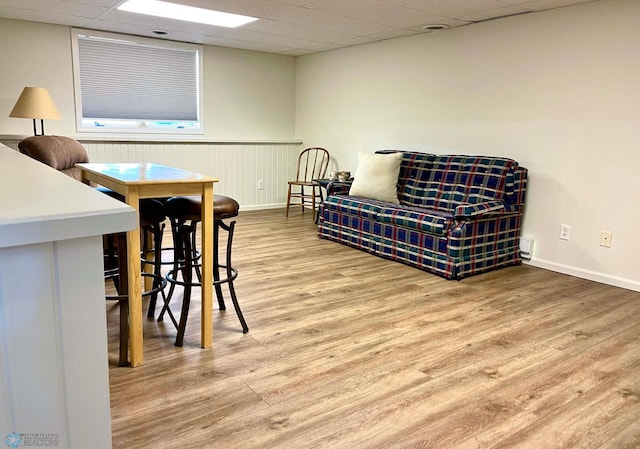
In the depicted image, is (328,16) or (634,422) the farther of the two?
(328,16)

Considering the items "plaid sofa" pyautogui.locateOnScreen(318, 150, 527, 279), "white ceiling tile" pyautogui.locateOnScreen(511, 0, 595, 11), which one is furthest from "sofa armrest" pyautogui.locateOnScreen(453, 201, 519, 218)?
"white ceiling tile" pyautogui.locateOnScreen(511, 0, 595, 11)

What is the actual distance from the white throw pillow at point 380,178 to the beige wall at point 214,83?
2.34 m

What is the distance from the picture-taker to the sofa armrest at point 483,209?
3.63 meters

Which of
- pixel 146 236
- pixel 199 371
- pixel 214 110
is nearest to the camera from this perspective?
pixel 199 371

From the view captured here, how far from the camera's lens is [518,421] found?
6.20ft

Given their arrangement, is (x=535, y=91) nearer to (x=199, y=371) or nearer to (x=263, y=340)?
(x=263, y=340)

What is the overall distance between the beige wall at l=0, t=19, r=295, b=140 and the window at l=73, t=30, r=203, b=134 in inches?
5.0

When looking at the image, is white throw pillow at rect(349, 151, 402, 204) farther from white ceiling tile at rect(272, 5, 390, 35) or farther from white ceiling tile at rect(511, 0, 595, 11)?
white ceiling tile at rect(511, 0, 595, 11)

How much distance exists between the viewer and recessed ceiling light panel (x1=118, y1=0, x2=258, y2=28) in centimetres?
413

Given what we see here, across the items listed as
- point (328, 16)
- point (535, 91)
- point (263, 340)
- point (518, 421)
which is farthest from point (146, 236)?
point (535, 91)

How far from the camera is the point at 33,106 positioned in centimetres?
442

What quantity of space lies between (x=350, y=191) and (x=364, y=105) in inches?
55.1

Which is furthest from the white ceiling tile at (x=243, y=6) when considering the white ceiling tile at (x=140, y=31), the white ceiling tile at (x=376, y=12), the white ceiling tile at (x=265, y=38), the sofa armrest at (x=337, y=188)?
the sofa armrest at (x=337, y=188)

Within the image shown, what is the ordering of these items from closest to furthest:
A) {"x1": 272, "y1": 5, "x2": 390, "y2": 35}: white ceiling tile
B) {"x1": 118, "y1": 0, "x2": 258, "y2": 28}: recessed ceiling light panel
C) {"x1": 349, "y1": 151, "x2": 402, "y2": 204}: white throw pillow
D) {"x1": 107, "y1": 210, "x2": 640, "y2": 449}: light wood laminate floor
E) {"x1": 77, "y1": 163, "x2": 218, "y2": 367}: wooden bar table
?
{"x1": 107, "y1": 210, "x2": 640, "y2": 449}: light wood laminate floor → {"x1": 77, "y1": 163, "x2": 218, "y2": 367}: wooden bar table → {"x1": 118, "y1": 0, "x2": 258, "y2": 28}: recessed ceiling light panel → {"x1": 272, "y1": 5, "x2": 390, "y2": 35}: white ceiling tile → {"x1": 349, "y1": 151, "x2": 402, "y2": 204}: white throw pillow
